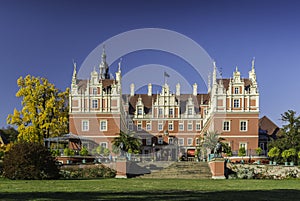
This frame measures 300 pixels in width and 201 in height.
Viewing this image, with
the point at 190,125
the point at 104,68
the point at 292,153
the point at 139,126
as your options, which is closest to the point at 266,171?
the point at 292,153

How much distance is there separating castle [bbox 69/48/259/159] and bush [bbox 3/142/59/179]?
89.0ft

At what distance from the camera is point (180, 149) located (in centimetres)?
5444

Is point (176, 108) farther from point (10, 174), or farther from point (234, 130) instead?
point (10, 174)

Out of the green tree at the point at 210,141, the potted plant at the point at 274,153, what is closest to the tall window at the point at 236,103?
the green tree at the point at 210,141

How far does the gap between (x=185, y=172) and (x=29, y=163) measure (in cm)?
1130

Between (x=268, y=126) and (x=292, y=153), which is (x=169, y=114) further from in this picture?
(x=292, y=153)

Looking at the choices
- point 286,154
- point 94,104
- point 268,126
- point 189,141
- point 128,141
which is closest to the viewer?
point 286,154

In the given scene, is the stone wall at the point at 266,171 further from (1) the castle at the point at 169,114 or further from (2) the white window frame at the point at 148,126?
(2) the white window frame at the point at 148,126

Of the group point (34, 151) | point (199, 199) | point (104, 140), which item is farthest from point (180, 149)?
point (199, 199)

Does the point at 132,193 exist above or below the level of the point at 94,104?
below

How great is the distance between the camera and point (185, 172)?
28828 millimetres

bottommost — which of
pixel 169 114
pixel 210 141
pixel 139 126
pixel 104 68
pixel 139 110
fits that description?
pixel 210 141

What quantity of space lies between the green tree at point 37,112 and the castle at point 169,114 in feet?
16.2

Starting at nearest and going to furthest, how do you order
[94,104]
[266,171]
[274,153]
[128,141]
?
[266,171] → [274,153] → [128,141] → [94,104]
